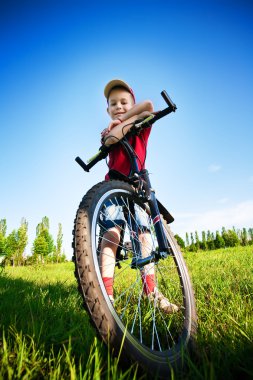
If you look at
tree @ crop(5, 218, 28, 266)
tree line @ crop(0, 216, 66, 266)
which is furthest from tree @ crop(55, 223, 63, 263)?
tree @ crop(5, 218, 28, 266)

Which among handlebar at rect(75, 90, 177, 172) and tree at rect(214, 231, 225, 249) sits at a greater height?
handlebar at rect(75, 90, 177, 172)

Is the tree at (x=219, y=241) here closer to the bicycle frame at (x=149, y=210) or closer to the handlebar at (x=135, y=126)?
the bicycle frame at (x=149, y=210)

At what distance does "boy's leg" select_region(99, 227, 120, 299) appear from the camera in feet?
5.88

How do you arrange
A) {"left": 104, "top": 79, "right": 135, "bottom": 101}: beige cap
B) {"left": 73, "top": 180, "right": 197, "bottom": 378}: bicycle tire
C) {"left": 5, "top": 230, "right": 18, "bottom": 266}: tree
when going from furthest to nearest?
{"left": 5, "top": 230, "right": 18, "bottom": 266}: tree < {"left": 104, "top": 79, "right": 135, "bottom": 101}: beige cap < {"left": 73, "top": 180, "right": 197, "bottom": 378}: bicycle tire

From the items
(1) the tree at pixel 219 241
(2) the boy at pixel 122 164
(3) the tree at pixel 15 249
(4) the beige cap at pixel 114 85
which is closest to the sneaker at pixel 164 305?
(2) the boy at pixel 122 164

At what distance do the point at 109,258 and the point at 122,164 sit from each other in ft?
3.26

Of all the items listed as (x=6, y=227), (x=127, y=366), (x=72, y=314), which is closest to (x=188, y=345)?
(x=127, y=366)

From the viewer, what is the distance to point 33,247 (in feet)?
152

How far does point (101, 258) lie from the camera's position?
1.93 meters

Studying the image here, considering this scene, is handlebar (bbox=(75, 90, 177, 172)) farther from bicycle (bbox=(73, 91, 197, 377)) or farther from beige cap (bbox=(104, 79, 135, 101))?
beige cap (bbox=(104, 79, 135, 101))

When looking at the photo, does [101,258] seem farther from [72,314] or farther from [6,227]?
[6,227]

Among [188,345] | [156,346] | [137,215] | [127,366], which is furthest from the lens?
[137,215]

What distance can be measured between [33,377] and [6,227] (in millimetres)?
82376

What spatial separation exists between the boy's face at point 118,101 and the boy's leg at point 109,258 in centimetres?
139
